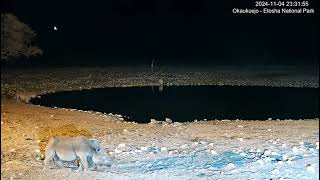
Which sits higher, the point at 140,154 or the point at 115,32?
the point at 115,32

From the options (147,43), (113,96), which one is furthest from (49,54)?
(113,96)

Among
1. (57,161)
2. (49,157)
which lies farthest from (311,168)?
(49,157)

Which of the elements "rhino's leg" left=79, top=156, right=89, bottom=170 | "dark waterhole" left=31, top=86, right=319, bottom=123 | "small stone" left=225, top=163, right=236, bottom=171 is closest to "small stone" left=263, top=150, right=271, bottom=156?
"small stone" left=225, top=163, right=236, bottom=171

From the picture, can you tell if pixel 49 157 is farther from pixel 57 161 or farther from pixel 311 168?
pixel 311 168

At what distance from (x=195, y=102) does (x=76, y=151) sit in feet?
52.2

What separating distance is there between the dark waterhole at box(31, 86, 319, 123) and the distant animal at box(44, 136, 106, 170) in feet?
31.0

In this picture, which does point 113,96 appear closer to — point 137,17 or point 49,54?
point 49,54

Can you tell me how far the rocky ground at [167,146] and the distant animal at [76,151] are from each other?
0.23m

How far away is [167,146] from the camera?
13.5 meters

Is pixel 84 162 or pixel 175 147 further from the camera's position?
pixel 175 147

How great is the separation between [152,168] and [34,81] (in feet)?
89.2

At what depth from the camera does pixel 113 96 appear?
28.5m

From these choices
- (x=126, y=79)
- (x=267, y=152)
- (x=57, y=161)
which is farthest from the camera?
A: (x=126, y=79)

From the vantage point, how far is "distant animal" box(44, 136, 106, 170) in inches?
401
